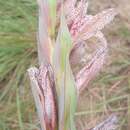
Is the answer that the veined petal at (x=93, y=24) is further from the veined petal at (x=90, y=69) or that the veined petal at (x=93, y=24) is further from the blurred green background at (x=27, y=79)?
the blurred green background at (x=27, y=79)

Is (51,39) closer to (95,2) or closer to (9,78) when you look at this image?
(9,78)

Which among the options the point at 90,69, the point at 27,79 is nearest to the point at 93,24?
the point at 90,69

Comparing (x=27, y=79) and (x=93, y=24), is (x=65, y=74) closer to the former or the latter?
(x=93, y=24)

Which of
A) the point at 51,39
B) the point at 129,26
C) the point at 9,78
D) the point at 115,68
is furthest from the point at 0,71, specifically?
the point at 51,39

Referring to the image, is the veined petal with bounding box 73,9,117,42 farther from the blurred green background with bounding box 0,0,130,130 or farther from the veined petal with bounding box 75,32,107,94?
the blurred green background with bounding box 0,0,130,130

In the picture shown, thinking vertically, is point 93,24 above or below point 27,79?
above

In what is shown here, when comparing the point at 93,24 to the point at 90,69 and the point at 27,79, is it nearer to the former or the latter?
the point at 90,69

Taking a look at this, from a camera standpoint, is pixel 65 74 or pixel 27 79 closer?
pixel 65 74

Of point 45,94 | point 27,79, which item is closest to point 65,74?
point 45,94

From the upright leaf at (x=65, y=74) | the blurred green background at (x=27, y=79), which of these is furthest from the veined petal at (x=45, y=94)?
the blurred green background at (x=27, y=79)
